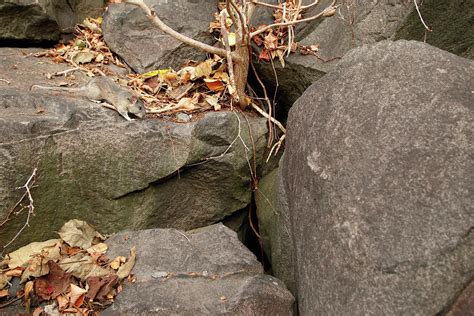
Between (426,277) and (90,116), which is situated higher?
(426,277)

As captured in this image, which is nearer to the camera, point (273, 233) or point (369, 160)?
point (369, 160)

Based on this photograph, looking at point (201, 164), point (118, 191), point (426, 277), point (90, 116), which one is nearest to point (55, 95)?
point (90, 116)

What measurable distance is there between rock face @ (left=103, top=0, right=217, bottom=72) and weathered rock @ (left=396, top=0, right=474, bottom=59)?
7.17 ft

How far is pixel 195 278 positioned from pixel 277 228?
2.63ft

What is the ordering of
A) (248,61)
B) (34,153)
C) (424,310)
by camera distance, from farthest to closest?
(248,61) → (34,153) → (424,310)

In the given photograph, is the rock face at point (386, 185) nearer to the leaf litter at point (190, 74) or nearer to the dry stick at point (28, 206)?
the leaf litter at point (190, 74)

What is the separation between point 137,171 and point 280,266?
1.37m

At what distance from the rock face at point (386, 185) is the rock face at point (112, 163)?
126cm

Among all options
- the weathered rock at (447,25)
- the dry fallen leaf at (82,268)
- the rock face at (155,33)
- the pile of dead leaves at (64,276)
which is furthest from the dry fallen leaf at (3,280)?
the weathered rock at (447,25)

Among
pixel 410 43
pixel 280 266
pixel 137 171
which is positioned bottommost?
pixel 280 266

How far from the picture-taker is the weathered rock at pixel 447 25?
3.63m

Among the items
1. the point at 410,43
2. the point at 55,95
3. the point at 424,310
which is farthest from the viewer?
the point at 55,95

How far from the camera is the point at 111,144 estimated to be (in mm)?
3809

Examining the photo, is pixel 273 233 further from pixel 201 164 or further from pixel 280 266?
pixel 201 164
